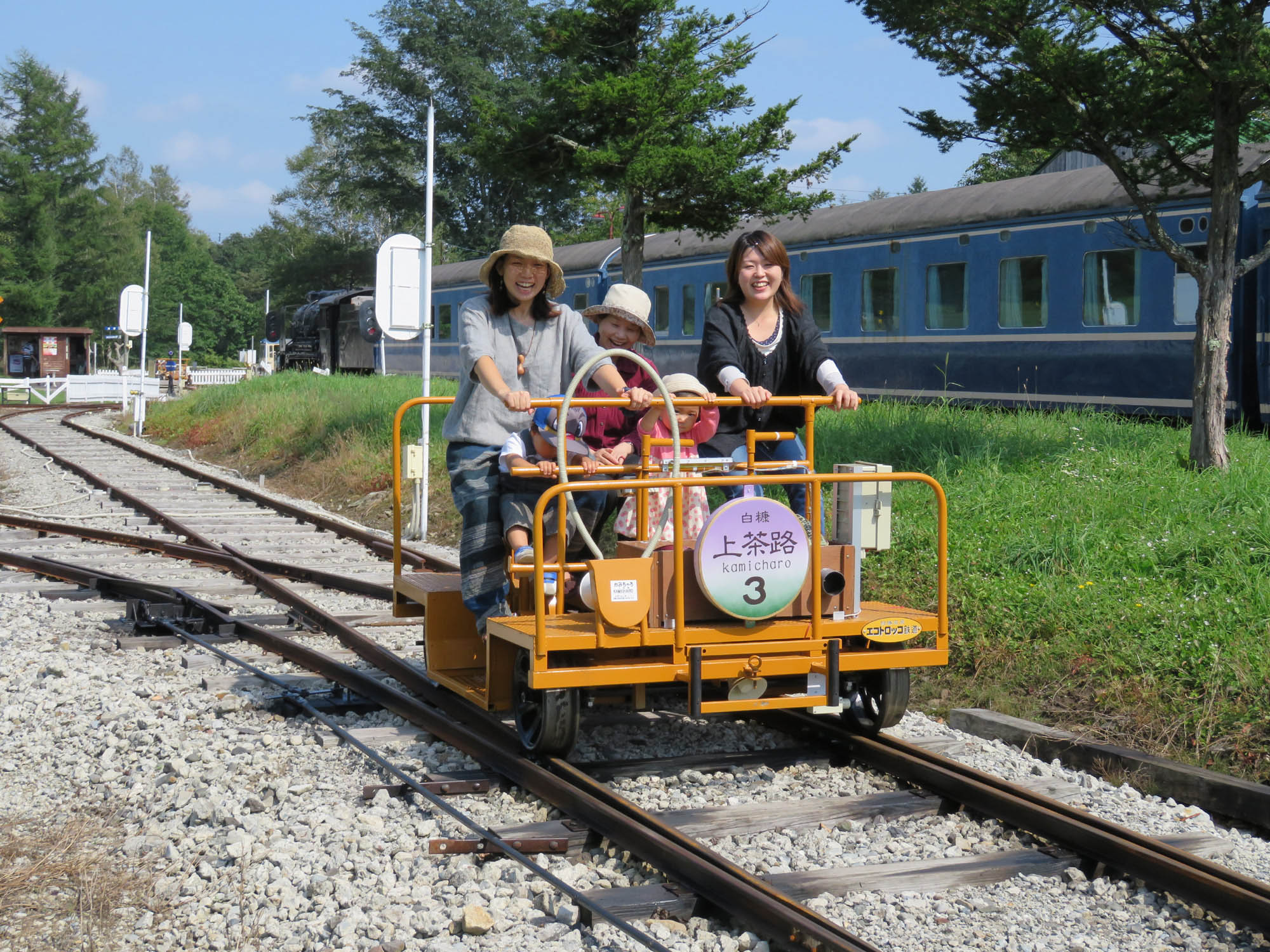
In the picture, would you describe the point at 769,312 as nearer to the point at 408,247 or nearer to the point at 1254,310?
the point at 408,247

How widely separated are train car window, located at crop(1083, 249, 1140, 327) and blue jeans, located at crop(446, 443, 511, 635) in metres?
10.0

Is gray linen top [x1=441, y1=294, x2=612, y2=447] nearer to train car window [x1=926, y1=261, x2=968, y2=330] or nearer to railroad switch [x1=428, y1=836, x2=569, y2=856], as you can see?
railroad switch [x1=428, y1=836, x2=569, y2=856]

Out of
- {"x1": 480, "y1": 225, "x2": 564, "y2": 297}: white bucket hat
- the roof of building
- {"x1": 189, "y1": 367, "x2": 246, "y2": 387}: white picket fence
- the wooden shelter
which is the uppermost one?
the roof of building

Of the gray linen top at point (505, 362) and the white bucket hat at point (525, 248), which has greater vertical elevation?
the white bucket hat at point (525, 248)

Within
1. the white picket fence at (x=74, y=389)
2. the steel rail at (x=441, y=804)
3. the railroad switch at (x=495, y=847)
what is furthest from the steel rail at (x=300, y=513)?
the white picket fence at (x=74, y=389)

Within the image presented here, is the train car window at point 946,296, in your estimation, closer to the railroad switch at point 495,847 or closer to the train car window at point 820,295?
the train car window at point 820,295

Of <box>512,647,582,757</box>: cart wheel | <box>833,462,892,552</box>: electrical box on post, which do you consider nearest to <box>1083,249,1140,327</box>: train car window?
<box>833,462,892,552</box>: electrical box on post

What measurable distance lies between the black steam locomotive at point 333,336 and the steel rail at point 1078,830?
30932 mm

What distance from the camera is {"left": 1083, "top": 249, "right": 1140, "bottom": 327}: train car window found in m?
13.7

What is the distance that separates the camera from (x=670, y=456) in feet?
18.2

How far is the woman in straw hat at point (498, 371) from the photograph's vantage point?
5.56 metres

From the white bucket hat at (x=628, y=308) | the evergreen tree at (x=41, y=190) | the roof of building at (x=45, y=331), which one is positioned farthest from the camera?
the evergreen tree at (x=41, y=190)

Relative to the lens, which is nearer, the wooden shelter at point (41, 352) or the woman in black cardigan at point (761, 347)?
the woman in black cardigan at point (761, 347)

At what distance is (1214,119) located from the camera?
9.98 meters
